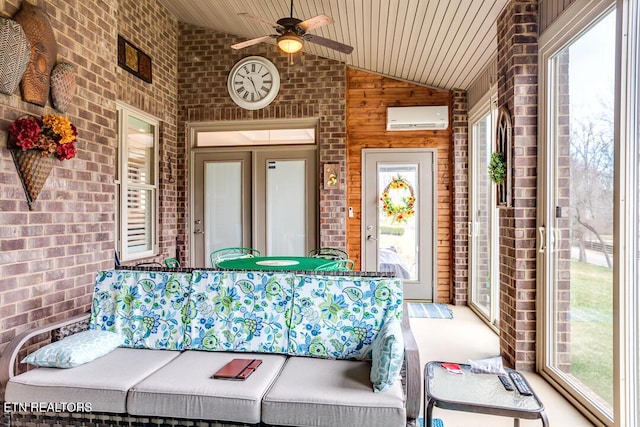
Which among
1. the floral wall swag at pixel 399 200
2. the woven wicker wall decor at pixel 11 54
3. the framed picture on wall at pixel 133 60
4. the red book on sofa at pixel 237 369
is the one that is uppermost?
the framed picture on wall at pixel 133 60

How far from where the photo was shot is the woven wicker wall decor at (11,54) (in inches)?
86.0

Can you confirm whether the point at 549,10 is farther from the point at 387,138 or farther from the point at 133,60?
the point at 133,60

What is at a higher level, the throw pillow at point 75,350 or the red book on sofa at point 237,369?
the throw pillow at point 75,350

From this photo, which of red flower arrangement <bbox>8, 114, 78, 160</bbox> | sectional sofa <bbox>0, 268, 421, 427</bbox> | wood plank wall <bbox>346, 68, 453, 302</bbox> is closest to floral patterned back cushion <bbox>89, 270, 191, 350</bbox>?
sectional sofa <bbox>0, 268, 421, 427</bbox>

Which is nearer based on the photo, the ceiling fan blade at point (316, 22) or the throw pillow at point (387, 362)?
the throw pillow at point (387, 362)

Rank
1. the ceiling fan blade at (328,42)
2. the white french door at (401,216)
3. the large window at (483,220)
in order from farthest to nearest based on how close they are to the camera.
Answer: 1. the white french door at (401,216)
2. the large window at (483,220)
3. the ceiling fan blade at (328,42)

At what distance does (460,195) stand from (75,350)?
14.6 feet

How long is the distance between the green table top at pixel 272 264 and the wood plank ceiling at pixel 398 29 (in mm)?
2340

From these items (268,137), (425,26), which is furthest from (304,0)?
(268,137)

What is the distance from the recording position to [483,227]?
183 inches

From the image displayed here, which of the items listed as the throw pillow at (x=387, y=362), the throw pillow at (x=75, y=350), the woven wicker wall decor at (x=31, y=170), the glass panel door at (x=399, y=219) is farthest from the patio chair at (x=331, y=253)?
the woven wicker wall decor at (x=31, y=170)

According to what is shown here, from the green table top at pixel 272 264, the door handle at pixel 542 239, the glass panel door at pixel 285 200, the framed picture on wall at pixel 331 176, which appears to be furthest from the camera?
the glass panel door at pixel 285 200

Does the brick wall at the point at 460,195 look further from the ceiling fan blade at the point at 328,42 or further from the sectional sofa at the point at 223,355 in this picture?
the sectional sofa at the point at 223,355

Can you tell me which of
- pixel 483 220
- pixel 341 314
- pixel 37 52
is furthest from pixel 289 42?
pixel 483 220
